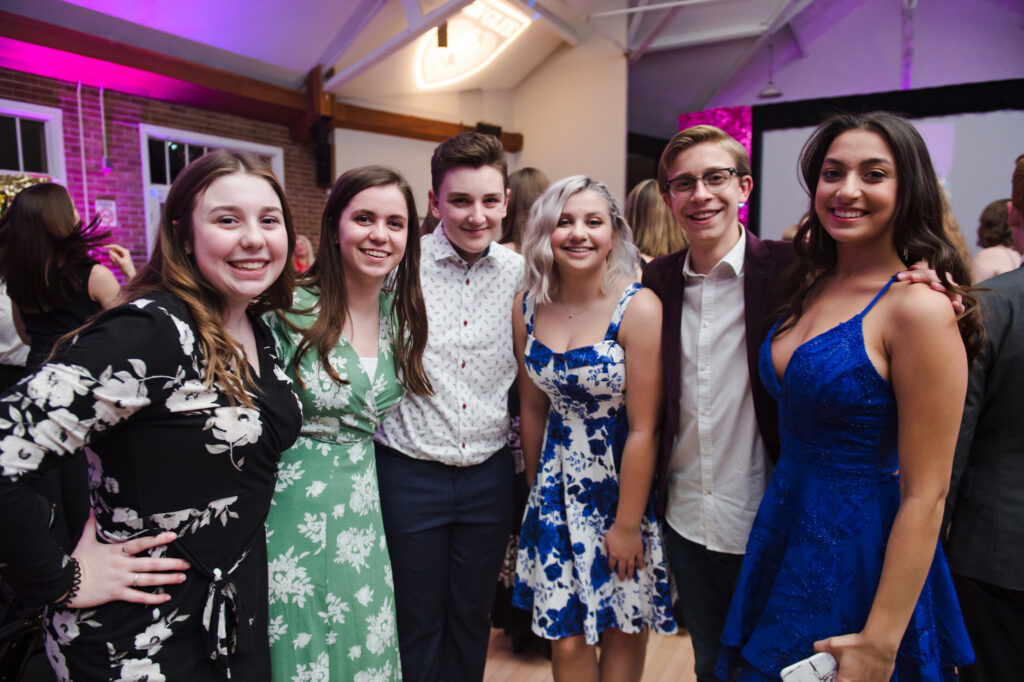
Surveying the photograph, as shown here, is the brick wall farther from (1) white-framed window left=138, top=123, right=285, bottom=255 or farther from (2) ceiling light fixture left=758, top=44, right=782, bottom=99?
(2) ceiling light fixture left=758, top=44, right=782, bottom=99

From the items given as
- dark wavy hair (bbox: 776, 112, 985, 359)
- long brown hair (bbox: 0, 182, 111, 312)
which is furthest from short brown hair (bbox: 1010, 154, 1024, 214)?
long brown hair (bbox: 0, 182, 111, 312)

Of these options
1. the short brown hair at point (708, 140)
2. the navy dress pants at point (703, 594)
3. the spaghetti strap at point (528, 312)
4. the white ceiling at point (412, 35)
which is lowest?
the navy dress pants at point (703, 594)

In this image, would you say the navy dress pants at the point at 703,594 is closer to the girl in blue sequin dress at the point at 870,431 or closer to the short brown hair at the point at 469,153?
the girl in blue sequin dress at the point at 870,431

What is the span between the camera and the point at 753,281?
64.7 inches

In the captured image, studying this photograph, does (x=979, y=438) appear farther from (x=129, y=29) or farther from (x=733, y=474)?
(x=129, y=29)

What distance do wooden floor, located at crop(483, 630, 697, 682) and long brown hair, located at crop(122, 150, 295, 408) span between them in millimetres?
1932

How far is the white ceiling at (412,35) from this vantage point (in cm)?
608

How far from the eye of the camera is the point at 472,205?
1.94 meters

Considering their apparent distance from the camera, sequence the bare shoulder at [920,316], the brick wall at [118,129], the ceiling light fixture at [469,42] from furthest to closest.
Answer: the ceiling light fixture at [469,42]
the brick wall at [118,129]
the bare shoulder at [920,316]

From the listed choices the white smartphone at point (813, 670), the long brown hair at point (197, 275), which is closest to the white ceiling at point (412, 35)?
the long brown hair at point (197, 275)

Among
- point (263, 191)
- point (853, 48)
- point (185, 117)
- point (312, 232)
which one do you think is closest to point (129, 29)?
point (185, 117)

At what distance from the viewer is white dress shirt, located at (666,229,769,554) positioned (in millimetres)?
1654

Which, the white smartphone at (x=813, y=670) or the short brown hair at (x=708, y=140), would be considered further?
the short brown hair at (x=708, y=140)

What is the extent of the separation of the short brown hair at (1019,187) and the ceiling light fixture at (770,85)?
10.8 metres
